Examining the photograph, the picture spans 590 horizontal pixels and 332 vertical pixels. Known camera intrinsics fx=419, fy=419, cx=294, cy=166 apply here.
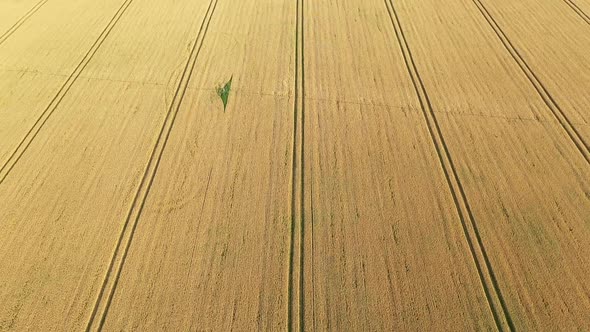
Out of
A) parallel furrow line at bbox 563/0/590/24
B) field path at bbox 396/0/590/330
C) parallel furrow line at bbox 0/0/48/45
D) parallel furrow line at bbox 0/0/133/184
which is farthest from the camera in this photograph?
parallel furrow line at bbox 563/0/590/24

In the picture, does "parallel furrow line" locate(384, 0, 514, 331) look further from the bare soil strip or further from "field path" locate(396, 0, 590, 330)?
the bare soil strip

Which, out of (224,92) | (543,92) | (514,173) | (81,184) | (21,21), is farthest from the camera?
(21,21)

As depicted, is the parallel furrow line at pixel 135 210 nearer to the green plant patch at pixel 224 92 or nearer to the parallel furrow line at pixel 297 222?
the green plant patch at pixel 224 92

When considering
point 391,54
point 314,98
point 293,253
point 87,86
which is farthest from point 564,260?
point 87,86

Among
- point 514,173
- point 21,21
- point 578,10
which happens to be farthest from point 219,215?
point 578,10

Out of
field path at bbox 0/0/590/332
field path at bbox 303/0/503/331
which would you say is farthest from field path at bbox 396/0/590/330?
field path at bbox 303/0/503/331

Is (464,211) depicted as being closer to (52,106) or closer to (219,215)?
(219,215)
